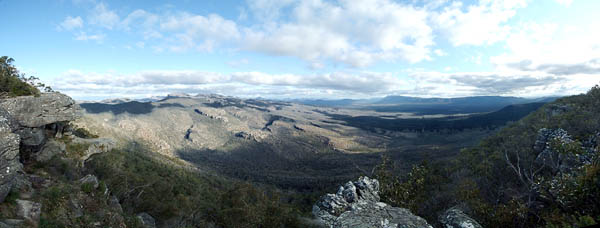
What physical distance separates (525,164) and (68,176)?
58.5 meters

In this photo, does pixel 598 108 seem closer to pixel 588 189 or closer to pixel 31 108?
pixel 588 189

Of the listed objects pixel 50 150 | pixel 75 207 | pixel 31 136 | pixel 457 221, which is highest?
pixel 31 136

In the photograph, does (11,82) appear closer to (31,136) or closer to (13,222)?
(31,136)

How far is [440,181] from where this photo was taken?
39125 mm

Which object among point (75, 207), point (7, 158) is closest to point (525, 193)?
point (75, 207)

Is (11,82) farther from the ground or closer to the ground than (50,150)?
farther from the ground

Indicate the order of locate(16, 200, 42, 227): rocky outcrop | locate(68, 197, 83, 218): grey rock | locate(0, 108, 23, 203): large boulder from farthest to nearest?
locate(68, 197, 83, 218): grey rock
locate(0, 108, 23, 203): large boulder
locate(16, 200, 42, 227): rocky outcrop

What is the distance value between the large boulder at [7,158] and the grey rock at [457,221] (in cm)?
2870

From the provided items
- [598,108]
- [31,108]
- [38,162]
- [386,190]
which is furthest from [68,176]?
[598,108]

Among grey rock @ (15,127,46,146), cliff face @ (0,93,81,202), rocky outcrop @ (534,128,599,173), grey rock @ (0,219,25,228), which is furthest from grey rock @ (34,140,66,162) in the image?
rocky outcrop @ (534,128,599,173)

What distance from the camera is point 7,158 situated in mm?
15070

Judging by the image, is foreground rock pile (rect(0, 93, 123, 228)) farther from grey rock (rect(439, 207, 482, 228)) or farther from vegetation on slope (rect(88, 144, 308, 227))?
grey rock (rect(439, 207, 482, 228))

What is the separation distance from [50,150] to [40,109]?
5213mm

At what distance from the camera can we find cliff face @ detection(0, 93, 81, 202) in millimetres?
15016
